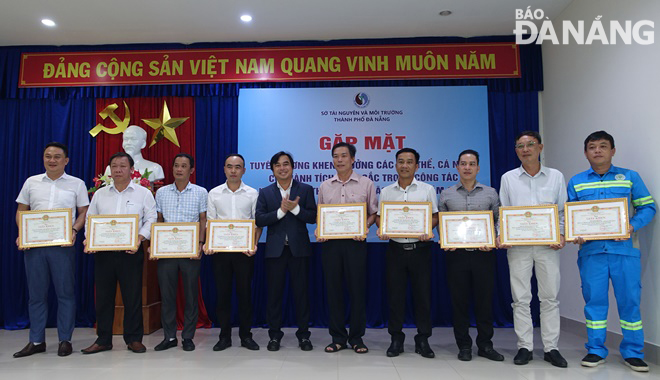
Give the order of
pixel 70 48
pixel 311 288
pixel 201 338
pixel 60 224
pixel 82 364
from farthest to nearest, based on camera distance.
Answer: pixel 70 48 < pixel 311 288 < pixel 201 338 < pixel 60 224 < pixel 82 364

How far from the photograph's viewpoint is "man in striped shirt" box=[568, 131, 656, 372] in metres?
3.14

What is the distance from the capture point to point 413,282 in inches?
139

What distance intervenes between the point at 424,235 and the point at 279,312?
1.35 m

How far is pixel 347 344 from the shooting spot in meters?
3.88

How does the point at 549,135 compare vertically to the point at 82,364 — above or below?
above

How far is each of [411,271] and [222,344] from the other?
1.66m

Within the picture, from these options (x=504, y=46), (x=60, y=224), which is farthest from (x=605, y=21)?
(x=60, y=224)

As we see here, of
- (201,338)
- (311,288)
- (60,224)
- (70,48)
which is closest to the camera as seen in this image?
(60,224)

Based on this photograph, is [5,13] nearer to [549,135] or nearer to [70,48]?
[70,48]

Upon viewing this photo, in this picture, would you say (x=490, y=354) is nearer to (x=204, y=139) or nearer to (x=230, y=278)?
(x=230, y=278)

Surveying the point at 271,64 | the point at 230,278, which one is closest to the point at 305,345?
the point at 230,278

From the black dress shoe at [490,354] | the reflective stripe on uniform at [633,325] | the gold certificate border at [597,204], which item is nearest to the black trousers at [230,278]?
the black dress shoe at [490,354]

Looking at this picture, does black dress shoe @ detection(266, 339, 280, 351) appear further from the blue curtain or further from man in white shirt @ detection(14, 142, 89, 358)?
man in white shirt @ detection(14, 142, 89, 358)

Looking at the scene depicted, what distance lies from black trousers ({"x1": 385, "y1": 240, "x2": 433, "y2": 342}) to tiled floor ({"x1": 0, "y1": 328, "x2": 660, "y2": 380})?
0.82 feet
